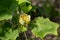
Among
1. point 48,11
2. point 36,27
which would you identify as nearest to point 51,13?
point 48,11

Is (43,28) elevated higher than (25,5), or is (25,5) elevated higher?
(25,5)

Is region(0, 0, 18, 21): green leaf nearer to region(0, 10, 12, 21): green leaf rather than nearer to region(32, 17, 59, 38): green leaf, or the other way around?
region(0, 10, 12, 21): green leaf

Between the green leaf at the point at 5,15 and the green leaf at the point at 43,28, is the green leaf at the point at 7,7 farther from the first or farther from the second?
the green leaf at the point at 43,28

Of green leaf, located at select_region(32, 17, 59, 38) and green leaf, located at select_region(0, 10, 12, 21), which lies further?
green leaf, located at select_region(32, 17, 59, 38)

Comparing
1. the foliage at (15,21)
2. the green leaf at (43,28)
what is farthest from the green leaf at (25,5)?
the green leaf at (43,28)

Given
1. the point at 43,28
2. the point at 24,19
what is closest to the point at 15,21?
the point at 24,19

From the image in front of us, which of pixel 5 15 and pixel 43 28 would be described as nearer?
pixel 5 15

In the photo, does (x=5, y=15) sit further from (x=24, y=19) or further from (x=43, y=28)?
(x=43, y=28)

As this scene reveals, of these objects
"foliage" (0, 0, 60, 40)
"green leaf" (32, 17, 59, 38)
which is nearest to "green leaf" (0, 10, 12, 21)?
"foliage" (0, 0, 60, 40)

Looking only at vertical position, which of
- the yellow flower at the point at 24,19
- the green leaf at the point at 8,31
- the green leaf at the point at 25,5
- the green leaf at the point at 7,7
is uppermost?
the green leaf at the point at 25,5

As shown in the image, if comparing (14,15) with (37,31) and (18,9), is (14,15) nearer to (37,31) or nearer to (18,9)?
(18,9)

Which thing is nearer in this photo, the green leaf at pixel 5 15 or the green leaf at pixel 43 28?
the green leaf at pixel 5 15
